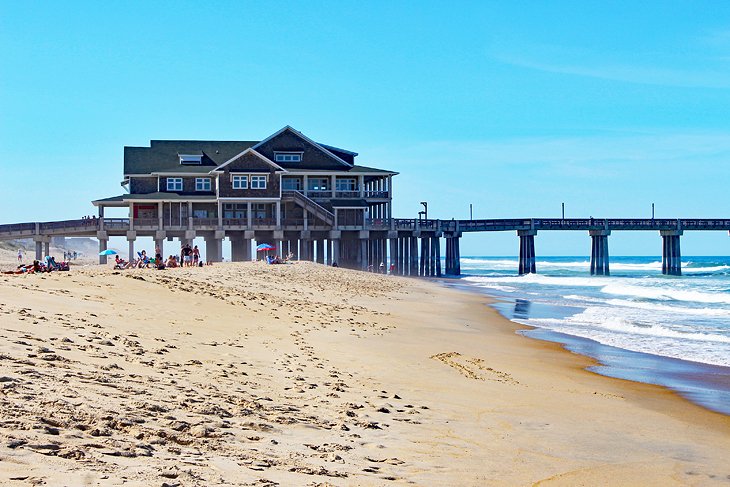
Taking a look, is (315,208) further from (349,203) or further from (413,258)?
(413,258)

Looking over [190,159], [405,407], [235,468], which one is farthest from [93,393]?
[190,159]

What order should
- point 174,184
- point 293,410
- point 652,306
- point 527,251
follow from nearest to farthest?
point 293,410, point 652,306, point 174,184, point 527,251

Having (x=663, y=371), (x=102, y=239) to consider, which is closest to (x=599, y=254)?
(x=102, y=239)

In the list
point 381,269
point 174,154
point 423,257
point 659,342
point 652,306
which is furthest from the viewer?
point 423,257

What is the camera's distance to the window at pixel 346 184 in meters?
60.9

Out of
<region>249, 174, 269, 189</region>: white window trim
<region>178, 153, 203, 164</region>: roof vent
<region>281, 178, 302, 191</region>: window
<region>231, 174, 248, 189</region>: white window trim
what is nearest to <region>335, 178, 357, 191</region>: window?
<region>281, 178, 302, 191</region>: window

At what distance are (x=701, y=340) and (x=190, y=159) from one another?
153 feet

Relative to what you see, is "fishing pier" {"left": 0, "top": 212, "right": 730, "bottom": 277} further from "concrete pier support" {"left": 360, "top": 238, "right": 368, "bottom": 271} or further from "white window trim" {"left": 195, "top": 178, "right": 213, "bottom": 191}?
"white window trim" {"left": 195, "top": 178, "right": 213, "bottom": 191}

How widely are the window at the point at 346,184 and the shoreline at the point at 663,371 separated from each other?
1577 inches

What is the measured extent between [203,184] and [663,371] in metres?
47.9

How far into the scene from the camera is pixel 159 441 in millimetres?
6664

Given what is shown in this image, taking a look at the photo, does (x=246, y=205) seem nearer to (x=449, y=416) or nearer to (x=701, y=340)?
(x=701, y=340)

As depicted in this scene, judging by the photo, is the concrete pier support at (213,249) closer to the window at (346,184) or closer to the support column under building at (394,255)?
the window at (346,184)

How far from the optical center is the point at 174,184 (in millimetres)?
59656
